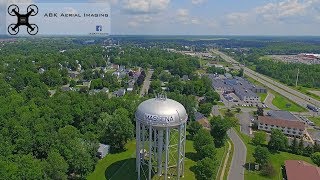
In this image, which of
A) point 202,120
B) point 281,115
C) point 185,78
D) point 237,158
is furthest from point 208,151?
point 185,78

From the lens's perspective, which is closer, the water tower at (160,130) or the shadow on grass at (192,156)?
the water tower at (160,130)

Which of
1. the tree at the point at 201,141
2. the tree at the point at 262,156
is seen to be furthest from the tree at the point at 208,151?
the tree at the point at 262,156

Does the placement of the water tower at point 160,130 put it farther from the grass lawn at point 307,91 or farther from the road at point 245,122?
the grass lawn at point 307,91

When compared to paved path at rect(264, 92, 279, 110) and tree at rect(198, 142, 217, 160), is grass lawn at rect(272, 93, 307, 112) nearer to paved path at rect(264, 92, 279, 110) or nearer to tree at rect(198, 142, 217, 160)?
paved path at rect(264, 92, 279, 110)

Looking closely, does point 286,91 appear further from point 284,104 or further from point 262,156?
point 262,156

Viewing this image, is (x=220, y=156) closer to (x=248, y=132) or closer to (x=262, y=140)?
(x=262, y=140)

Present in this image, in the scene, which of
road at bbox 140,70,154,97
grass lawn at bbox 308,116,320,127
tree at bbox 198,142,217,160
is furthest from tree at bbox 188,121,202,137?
road at bbox 140,70,154,97

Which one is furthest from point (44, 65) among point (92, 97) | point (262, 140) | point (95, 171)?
point (262, 140)
